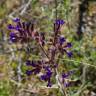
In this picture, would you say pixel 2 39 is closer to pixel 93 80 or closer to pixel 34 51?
pixel 34 51

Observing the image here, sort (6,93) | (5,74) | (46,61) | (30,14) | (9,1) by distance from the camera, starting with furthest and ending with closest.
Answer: (9,1), (30,14), (5,74), (6,93), (46,61)

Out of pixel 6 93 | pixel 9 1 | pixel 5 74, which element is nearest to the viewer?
pixel 6 93

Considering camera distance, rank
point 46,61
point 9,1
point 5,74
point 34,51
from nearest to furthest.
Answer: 1. point 46,61
2. point 5,74
3. point 34,51
4. point 9,1

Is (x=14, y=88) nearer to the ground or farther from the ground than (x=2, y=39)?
nearer to the ground

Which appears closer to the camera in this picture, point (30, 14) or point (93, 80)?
point (93, 80)

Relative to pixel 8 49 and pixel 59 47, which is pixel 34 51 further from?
pixel 59 47

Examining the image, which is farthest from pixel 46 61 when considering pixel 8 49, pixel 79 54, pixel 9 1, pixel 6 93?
pixel 9 1

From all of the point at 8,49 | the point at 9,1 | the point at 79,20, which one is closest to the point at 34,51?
the point at 8,49

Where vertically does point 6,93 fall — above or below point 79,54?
below

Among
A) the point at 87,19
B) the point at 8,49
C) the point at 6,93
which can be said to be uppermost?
the point at 87,19
